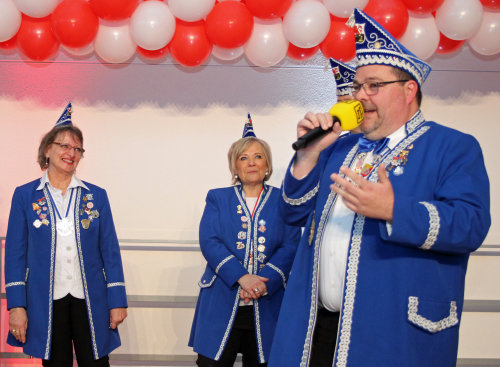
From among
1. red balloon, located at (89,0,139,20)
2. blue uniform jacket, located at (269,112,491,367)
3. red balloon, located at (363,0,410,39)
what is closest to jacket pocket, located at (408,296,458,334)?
blue uniform jacket, located at (269,112,491,367)

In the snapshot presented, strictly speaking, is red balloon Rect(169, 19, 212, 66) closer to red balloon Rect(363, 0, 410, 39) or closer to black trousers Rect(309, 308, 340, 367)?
red balloon Rect(363, 0, 410, 39)

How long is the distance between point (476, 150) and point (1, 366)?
11.7 ft

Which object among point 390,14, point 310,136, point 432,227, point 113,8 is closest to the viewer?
point 432,227

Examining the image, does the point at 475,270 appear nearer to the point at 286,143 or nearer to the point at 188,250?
the point at 286,143

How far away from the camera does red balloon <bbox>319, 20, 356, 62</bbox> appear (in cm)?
329

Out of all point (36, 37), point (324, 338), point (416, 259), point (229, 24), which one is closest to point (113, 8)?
point (36, 37)

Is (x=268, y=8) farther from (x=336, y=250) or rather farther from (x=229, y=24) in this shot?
(x=336, y=250)

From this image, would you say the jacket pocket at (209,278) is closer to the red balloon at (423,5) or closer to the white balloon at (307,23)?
the white balloon at (307,23)

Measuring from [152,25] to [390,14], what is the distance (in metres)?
1.31

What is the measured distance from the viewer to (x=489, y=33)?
3.26m

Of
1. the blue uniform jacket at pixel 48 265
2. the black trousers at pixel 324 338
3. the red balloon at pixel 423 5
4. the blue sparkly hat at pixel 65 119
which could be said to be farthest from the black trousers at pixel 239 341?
the red balloon at pixel 423 5

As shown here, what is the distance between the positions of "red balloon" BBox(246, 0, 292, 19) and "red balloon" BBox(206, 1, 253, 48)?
48 mm

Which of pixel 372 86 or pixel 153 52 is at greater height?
pixel 153 52

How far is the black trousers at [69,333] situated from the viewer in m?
2.79
